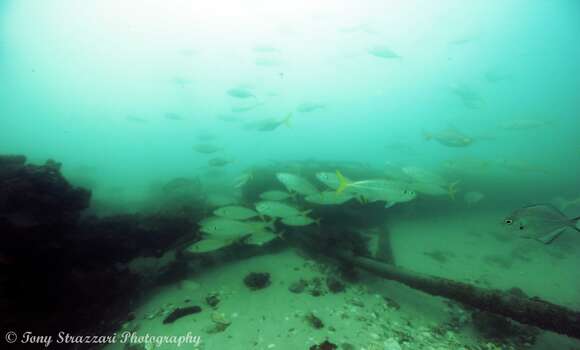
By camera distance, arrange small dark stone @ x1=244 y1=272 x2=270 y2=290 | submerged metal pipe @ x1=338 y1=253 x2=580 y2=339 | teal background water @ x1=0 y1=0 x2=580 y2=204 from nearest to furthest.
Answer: submerged metal pipe @ x1=338 y1=253 x2=580 y2=339 < small dark stone @ x1=244 y1=272 x2=270 y2=290 < teal background water @ x1=0 y1=0 x2=580 y2=204

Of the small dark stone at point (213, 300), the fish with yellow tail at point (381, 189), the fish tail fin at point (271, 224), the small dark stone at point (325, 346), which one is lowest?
the small dark stone at point (213, 300)

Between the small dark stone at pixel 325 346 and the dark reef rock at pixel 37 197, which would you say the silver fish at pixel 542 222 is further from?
the dark reef rock at pixel 37 197

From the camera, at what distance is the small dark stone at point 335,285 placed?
4960 mm

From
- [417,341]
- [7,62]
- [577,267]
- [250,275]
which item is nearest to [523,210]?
[417,341]

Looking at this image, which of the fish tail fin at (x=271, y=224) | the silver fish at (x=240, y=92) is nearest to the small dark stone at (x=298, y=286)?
the fish tail fin at (x=271, y=224)

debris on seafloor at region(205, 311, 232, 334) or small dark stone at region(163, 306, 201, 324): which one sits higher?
debris on seafloor at region(205, 311, 232, 334)

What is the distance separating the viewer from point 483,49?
74.2 m

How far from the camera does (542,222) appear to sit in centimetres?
356

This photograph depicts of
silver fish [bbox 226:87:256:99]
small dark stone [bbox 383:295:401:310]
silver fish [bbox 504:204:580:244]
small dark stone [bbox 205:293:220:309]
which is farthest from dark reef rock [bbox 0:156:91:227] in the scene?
silver fish [bbox 226:87:256:99]

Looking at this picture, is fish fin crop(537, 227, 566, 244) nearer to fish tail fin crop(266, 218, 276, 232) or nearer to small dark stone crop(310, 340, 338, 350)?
small dark stone crop(310, 340, 338, 350)

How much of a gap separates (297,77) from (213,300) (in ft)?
449

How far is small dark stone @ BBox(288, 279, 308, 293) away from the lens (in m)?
4.92

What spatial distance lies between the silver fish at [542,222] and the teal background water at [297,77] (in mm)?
10591

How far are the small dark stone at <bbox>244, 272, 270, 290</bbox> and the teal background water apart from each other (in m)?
9.59
